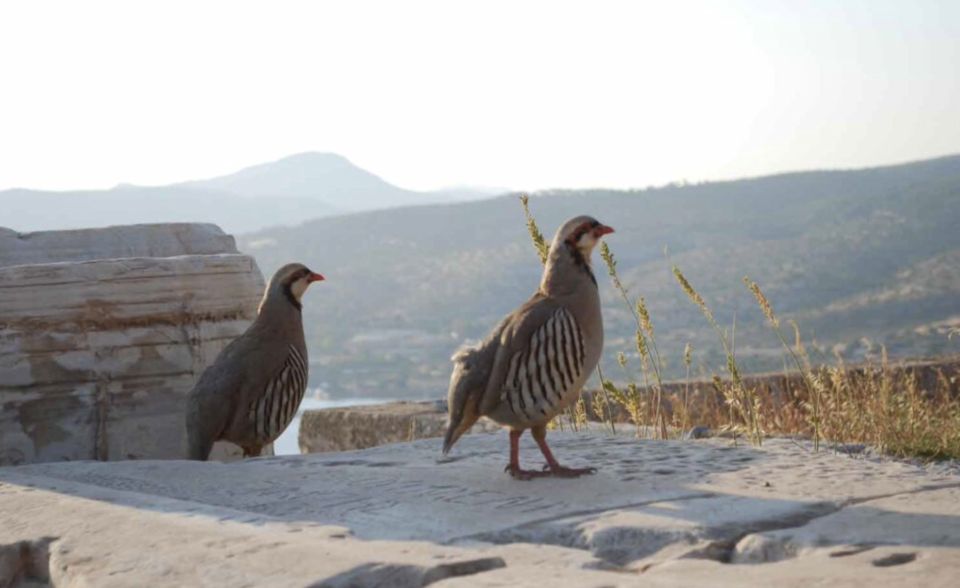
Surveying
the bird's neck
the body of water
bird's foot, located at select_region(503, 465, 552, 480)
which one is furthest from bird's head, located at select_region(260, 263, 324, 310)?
bird's foot, located at select_region(503, 465, 552, 480)

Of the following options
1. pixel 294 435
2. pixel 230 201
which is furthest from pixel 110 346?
pixel 230 201

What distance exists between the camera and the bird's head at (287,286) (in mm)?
7059

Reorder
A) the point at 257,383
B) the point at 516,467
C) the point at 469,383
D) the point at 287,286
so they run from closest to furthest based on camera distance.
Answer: the point at 516,467, the point at 469,383, the point at 257,383, the point at 287,286

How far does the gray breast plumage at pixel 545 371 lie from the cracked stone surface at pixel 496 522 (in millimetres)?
308

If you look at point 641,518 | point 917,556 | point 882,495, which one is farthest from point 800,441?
point 917,556

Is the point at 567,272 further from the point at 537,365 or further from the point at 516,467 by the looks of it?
the point at 516,467

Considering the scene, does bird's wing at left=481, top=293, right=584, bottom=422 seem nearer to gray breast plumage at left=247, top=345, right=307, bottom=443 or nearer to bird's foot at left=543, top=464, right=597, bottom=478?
bird's foot at left=543, top=464, right=597, bottom=478

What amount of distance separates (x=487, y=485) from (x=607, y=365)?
32.1 m

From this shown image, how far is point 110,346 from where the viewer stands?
749cm

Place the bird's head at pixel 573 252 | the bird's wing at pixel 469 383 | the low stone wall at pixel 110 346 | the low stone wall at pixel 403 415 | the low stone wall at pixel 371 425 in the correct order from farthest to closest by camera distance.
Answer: the low stone wall at pixel 403 415
the low stone wall at pixel 371 425
the low stone wall at pixel 110 346
the bird's head at pixel 573 252
the bird's wing at pixel 469 383

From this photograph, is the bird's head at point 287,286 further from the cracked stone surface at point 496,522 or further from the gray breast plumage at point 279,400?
the cracked stone surface at point 496,522

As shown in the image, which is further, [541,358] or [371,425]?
[371,425]

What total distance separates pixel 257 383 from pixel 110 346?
3.66 feet

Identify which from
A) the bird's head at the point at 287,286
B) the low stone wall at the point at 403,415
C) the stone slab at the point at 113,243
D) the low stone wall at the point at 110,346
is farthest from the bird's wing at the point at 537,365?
the low stone wall at the point at 403,415
